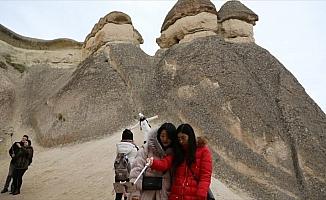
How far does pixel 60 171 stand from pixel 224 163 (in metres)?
5.45

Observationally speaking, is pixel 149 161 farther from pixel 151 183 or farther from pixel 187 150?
pixel 187 150

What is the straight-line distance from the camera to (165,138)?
14.8 ft

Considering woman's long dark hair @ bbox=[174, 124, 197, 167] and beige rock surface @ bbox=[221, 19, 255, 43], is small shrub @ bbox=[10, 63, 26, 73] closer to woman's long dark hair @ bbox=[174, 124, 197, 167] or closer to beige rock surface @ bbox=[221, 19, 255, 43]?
beige rock surface @ bbox=[221, 19, 255, 43]

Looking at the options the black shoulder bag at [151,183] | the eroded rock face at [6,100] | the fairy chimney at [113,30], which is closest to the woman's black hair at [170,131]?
the black shoulder bag at [151,183]

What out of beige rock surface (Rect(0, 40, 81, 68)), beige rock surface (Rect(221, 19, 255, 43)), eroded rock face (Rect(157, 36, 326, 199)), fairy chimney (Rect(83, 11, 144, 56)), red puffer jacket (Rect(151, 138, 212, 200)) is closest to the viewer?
red puffer jacket (Rect(151, 138, 212, 200))

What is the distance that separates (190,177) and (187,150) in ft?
0.95

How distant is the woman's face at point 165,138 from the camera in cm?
450

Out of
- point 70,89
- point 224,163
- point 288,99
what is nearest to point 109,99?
point 70,89

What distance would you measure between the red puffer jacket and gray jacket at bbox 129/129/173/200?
Answer: 0.27ft

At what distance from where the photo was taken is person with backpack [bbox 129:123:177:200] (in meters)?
4.46

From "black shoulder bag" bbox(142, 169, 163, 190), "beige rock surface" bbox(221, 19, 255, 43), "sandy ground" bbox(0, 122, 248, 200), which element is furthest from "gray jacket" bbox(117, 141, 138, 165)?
"beige rock surface" bbox(221, 19, 255, 43)

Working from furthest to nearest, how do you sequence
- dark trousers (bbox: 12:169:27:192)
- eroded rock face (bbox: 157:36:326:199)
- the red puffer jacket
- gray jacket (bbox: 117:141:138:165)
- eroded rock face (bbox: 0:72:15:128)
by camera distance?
eroded rock face (bbox: 0:72:15:128)
eroded rock face (bbox: 157:36:326:199)
dark trousers (bbox: 12:169:27:192)
gray jacket (bbox: 117:141:138:165)
the red puffer jacket

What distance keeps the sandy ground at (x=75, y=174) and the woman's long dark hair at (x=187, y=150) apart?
18.4 ft

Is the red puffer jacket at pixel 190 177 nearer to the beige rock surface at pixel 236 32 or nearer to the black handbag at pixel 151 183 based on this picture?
the black handbag at pixel 151 183
